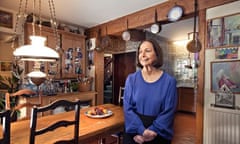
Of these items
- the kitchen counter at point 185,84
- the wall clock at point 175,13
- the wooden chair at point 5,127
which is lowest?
the kitchen counter at point 185,84

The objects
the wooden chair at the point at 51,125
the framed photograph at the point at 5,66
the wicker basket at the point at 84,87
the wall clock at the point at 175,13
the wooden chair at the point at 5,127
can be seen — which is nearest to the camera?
the wooden chair at the point at 5,127

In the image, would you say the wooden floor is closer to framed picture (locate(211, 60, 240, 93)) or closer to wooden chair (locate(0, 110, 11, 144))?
framed picture (locate(211, 60, 240, 93))

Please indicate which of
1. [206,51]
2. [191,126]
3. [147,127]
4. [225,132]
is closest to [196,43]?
[206,51]

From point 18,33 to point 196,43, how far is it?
3.00 meters

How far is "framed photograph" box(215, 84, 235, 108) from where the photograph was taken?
1943mm

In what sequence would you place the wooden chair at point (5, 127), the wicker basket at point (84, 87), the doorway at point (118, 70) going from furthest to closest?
the doorway at point (118, 70)
the wicker basket at point (84, 87)
the wooden chair at point (5, 127)

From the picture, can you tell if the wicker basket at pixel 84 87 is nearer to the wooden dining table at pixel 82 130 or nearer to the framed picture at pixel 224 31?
the wooden dining table at pixel 82 130

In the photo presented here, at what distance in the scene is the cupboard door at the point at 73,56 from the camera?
350 centimetres

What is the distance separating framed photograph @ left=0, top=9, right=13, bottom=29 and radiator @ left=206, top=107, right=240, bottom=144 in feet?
11.4

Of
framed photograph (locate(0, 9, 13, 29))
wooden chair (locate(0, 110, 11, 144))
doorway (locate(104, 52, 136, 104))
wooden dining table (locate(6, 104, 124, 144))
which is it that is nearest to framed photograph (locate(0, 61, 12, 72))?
framed photograph (locate(0, 9, 13, 29))

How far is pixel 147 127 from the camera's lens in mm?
1193

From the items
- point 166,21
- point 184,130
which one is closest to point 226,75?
point 166,21

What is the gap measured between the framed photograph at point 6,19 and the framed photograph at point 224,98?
137 inches

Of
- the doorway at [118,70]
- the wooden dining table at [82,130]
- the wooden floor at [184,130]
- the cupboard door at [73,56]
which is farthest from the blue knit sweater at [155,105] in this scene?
the doorway at [118,70]
